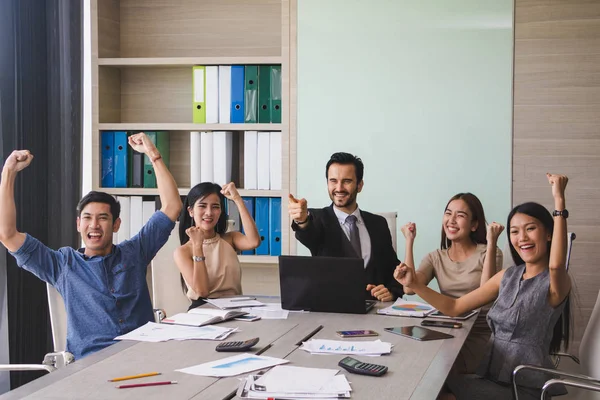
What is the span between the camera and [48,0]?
394 centimetres

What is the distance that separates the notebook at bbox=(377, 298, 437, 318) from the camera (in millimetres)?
2896

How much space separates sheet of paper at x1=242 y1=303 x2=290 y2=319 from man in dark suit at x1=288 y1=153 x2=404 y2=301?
467 mm

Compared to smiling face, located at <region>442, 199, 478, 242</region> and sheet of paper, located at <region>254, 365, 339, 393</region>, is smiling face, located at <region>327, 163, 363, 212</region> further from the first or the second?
sheet of paper, located at <region>254, 365, 339, 393</region>

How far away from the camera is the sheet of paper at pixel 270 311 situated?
2842 mm

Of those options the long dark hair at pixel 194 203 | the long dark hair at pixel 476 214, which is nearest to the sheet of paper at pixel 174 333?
the long dark hair at pixel 194 203

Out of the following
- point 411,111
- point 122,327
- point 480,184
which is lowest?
point 122,327

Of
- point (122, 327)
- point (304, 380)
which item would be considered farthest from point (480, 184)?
point (304, 380)

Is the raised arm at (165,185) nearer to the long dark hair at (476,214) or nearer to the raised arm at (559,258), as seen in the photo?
the long dark hair at (476,214)

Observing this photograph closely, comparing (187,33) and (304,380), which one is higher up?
(187,33)

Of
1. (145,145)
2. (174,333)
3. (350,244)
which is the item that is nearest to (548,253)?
(350,244)

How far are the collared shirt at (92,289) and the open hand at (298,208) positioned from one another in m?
0.67

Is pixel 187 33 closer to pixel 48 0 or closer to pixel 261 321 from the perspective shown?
pixel 48 0

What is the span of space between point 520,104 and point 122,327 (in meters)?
2.34

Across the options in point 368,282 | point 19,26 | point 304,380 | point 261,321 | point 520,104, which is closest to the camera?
point 304,380
